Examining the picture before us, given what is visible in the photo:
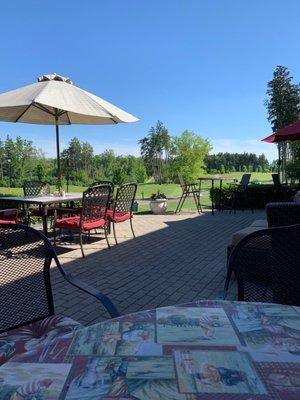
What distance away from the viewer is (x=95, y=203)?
482cm

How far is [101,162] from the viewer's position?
67.8 metres

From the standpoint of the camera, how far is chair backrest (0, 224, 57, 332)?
176 cm

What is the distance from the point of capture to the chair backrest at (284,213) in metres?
2.27

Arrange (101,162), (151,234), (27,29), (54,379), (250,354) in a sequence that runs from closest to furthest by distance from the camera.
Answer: (54,379)
(250,354)
(151,234)
(27,29)
(101,162)

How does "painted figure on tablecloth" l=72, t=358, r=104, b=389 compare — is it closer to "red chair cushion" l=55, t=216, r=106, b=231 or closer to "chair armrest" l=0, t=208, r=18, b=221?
"red chair cushion" l=55, t=216, r=106, b=231

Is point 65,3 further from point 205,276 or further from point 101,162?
point 101,162

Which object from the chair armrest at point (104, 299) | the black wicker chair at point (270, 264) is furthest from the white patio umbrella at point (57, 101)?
the black wicker chair at point (270, 264)

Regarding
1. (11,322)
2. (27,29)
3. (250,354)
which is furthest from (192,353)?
(27,29)

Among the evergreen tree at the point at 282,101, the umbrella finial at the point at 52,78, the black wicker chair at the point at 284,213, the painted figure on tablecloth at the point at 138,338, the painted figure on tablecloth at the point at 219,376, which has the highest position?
the evergreen tree at the point at 282,101

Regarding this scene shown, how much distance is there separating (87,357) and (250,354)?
0.39 meters

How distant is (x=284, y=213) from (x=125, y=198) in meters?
3.62

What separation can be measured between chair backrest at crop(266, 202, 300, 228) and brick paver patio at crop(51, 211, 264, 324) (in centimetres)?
64

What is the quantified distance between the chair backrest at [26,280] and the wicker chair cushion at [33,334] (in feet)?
0.23

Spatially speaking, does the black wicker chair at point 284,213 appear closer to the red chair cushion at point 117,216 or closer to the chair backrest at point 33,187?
the red chair cushion at point 117,216
